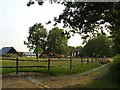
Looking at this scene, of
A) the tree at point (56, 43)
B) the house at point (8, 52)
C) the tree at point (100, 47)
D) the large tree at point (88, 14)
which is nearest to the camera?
the large tree at point (88, 14)

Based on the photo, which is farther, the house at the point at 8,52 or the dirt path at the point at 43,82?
the house at the point at 8,52

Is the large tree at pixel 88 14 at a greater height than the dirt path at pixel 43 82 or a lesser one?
greater

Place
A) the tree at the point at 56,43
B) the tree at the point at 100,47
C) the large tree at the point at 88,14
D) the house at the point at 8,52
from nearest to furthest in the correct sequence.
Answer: the large tree at the point at 88,14 < the house at the point at 8,52 < the tree at the point at 100,47 < the tree at the point at 56,43

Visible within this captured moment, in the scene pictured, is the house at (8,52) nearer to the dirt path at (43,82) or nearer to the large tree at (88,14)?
the dirt path at (43,82)

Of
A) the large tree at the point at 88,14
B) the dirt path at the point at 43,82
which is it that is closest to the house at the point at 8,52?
the dirt path at the point at 43,82

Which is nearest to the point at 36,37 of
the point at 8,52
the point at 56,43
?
the point at 56,43

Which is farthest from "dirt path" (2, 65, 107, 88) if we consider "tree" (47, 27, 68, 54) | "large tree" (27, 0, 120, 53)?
"tree" (47, 27, 68, 54)

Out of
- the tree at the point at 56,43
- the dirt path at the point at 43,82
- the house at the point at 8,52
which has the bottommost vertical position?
the dirt path at the point at 43,82

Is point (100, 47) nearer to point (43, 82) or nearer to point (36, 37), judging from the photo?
point (36, 37)

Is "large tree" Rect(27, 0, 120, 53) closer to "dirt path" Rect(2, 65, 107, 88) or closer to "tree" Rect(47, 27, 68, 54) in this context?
"dirt path" Rect(2, 65, 107, 88)

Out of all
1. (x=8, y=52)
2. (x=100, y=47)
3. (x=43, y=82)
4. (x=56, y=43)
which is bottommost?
(x=43, y=82)

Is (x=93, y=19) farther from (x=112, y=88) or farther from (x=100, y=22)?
(x=112, y=88)

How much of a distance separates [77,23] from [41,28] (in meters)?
107

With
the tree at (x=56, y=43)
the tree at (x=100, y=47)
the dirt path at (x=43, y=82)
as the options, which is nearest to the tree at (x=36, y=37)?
the tree at (x=56, y=43)
